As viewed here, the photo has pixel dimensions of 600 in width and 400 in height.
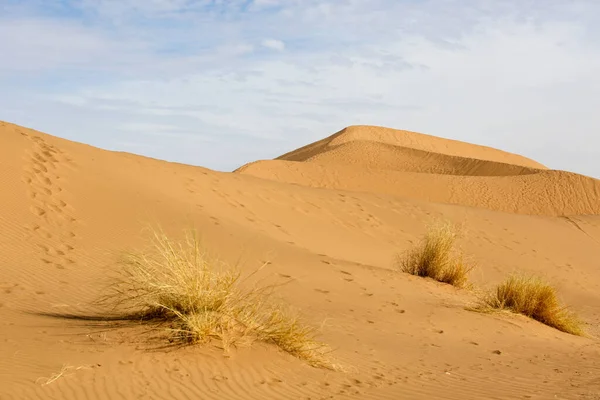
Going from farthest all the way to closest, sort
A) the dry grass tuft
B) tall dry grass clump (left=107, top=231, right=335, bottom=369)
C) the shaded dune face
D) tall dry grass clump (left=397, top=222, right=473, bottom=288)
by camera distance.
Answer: the shaded dune face < tall dry grass clump (left=397, top=222, right=473, bottom=288) < tall dry grass clump (left=107, top=231, right=335, bottom=369) < the dry grass tuft

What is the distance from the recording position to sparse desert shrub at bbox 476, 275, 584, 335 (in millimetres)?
11250

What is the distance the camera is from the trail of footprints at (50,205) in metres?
12.1

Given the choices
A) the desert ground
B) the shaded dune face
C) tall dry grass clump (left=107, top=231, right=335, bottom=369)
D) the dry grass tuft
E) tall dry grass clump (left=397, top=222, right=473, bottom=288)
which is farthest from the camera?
the shaded dune face

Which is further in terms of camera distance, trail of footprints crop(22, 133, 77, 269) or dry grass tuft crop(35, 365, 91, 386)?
trail of footprints crop(22, 133, 77, 269)

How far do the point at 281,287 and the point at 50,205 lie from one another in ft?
18.0

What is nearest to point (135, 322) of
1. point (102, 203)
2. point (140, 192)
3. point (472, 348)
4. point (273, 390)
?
point (273, 390)

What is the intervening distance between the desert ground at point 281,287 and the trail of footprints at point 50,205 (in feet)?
0.15

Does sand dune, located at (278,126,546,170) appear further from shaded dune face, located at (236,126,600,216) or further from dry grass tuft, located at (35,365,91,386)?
dry grass tuft, located at (35,365,91,386)

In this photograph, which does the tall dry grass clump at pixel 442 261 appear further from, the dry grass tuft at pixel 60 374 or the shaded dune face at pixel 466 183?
the shaded dune face at pixel 466 183

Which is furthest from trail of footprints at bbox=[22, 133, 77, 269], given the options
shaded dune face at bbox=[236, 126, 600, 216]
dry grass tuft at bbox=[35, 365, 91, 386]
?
shaded dune face at bbox=[236, 126, 600, 216]

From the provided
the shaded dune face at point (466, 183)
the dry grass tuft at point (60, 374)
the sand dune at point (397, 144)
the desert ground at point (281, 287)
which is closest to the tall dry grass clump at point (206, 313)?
the desert ground at point (281, 287)

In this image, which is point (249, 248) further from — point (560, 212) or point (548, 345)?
point (560, 212)

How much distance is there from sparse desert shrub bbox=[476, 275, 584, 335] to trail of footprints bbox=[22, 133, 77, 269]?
646 cm

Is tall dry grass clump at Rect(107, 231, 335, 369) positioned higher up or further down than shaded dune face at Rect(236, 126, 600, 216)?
further down
